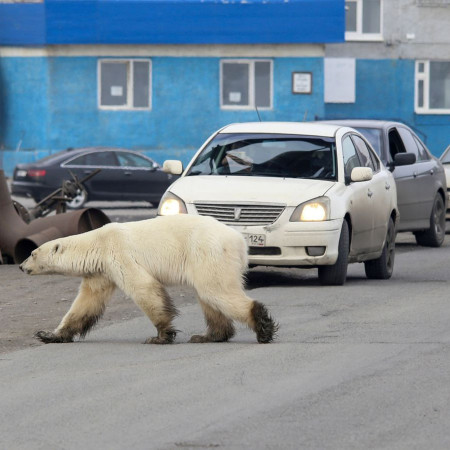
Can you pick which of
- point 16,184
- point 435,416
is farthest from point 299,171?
point 16,184

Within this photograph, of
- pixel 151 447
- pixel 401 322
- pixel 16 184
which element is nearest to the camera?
pixel 151 447

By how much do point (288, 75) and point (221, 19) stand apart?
97.6 inches

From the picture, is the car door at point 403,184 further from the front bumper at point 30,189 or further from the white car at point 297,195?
the front bumper at point 30,189

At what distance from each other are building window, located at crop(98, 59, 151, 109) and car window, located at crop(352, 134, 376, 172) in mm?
22770

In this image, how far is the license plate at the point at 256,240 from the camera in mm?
13492

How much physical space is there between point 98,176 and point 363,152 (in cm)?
1468

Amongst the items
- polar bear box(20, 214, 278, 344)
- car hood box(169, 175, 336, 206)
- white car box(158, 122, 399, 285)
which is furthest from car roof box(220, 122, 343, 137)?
polar bear box(20, 214, 278, 344)

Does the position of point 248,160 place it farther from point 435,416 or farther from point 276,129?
point 435,416

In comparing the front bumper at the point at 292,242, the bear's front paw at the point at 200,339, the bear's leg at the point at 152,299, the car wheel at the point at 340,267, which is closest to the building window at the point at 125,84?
the car wheel at the point at 340,267

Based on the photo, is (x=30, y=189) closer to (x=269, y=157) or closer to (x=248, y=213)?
(x=269, y=157)

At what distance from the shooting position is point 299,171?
14.5 meters

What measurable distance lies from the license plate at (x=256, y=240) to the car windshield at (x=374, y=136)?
5.23 m

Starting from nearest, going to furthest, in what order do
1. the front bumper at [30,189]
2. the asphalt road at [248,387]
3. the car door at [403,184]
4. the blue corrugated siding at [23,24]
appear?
the asphalt road at [248,387] < the car door at [403,184] < the front bumper at [30,189] < the blue corrugated siding at [23,24]

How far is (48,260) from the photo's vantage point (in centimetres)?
1041
